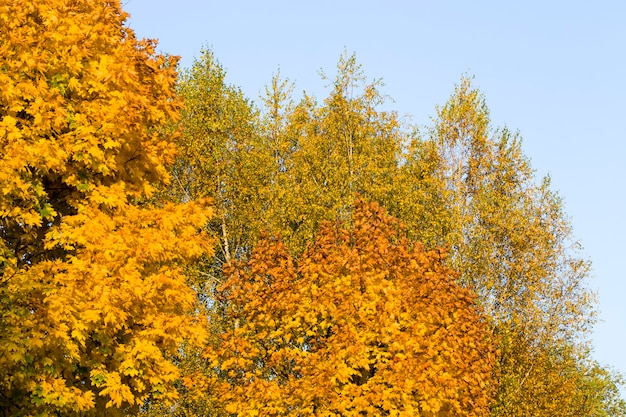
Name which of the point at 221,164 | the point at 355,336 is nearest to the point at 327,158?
the point at 221,164

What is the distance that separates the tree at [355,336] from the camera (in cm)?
2886

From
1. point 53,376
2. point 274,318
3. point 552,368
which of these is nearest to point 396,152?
point 552,368

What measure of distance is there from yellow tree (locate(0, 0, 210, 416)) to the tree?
526 cm

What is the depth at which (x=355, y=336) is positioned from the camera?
1153 inches

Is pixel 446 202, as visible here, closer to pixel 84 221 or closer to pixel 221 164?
pixel 221 164

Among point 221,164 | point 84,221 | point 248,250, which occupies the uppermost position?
point 221,164

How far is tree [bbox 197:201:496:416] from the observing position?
1136 inches

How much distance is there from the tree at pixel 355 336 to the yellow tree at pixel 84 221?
5.26 metres

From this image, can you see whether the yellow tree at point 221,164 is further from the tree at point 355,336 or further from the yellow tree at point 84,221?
the yellow tree at point 84,221

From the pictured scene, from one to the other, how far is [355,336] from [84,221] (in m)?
9.52

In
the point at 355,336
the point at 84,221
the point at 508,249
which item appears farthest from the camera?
the point at 508,249

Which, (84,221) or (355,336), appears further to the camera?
(355,336)

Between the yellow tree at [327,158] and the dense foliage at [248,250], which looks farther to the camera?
the yellow tree at [327,158]

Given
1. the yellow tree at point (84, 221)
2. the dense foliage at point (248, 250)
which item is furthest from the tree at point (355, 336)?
the yellow tree at point (84, 221)
